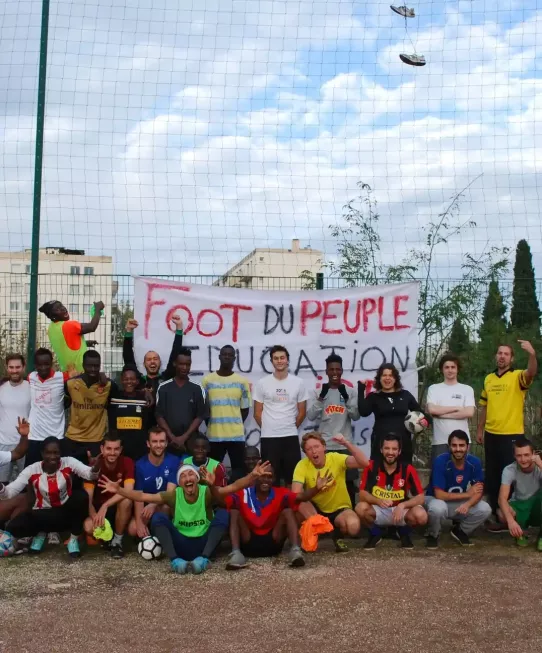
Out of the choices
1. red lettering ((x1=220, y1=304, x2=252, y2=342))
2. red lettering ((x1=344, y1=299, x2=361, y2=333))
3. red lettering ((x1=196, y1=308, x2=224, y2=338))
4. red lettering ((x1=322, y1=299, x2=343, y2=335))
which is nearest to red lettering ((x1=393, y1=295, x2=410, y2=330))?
red lettering ((x1=344, y1=299, x2=361, y2=333))

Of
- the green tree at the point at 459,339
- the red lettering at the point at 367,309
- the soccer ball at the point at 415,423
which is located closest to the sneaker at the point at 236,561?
the soccer ball at the point at 415,423

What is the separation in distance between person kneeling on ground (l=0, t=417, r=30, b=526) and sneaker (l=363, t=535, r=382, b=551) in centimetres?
289

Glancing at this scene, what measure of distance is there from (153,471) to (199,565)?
1132mm

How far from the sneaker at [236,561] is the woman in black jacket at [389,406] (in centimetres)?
165

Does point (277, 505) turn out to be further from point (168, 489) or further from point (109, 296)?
point (109, 296)

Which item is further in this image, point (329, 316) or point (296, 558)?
point (329, 316)

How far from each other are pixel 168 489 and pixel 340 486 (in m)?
1.50

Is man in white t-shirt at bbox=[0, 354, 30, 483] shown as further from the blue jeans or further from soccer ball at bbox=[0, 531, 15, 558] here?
the blue jeans

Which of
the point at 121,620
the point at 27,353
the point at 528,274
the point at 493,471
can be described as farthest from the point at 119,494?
the point at 528,274

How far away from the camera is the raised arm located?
8.20 metres

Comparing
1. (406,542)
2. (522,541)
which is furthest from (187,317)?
(522,541)

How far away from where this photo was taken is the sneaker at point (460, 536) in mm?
7372

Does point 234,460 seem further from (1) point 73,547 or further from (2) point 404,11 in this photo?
(2) point 404,11

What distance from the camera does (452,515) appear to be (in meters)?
7.40
